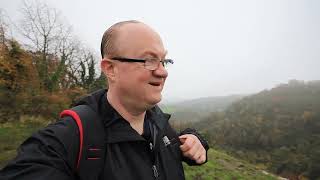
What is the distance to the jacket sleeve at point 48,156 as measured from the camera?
124 cm

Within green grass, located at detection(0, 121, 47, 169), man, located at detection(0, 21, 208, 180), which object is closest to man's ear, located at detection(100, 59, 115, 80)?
man, located at detection(0, 21, 208, 180)

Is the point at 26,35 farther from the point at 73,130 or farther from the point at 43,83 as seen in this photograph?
the point at 73,130

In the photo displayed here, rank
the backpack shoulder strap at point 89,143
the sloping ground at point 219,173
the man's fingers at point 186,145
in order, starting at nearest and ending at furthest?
the backpack shoulder strap at point 89,143 < the man's fingers at point 186,145 < the sloping ground at point 219,173

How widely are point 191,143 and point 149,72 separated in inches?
25.4

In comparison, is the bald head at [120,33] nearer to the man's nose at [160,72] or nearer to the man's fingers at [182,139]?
the man's nose at [160,72]

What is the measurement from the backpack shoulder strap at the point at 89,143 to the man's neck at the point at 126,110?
250 mm

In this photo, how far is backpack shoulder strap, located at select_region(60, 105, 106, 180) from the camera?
4.48 feet

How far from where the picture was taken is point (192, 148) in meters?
2.00

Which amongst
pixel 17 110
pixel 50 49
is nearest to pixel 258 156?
pixel 50 49

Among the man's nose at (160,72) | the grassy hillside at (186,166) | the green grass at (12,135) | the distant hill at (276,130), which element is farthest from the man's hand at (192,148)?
the distant hill at (276,130)

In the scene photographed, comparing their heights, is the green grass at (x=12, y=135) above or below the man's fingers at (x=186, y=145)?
below

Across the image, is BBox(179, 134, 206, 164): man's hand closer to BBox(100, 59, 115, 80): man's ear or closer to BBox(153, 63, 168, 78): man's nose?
BBox(153, 63, 168, 78): man's nose

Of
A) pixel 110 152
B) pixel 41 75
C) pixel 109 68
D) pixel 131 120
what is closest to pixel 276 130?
pixel 41 75

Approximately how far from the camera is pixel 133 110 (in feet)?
5.94
